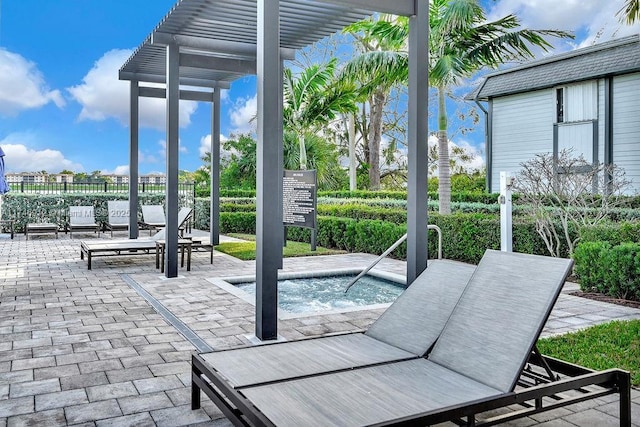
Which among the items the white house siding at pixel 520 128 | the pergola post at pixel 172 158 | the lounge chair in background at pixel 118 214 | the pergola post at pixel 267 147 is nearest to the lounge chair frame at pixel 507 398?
the pergola post at pixel 267 147

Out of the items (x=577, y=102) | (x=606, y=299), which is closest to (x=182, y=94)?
(x=606, y=299)

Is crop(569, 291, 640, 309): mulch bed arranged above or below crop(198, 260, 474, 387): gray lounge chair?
below

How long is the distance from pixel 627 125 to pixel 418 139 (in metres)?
11.8

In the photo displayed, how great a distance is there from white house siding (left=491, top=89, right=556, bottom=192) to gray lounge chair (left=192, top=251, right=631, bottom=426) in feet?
46.7

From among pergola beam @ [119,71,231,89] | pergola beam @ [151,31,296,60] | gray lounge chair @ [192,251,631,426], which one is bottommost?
gray lounge chair @ [192,251,631,426]

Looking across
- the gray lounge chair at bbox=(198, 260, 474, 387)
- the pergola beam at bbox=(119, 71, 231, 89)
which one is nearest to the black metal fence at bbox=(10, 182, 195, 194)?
the pergola beam at bbox=(119, 71, 231, 89)

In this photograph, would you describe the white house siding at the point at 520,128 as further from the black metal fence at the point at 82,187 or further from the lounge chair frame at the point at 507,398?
the lounge chair frame at the point at 507,398

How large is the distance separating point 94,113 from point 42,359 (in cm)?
4612

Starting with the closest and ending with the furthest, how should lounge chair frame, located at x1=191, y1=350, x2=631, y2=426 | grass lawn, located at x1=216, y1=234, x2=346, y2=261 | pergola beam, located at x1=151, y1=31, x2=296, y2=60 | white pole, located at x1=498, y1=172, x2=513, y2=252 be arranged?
lounge chair frame, located at x1=191, y1=350, x2=631, y2=426
white pole, located at x1=498, y1=172, x2=513, y2=252
pergola beam, located at x1=151, y1=31, x2=296, y2=60
grass lawn, located at x1=216, y1=234, x2=346, y2=261

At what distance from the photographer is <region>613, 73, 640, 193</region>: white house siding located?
14.1 meters

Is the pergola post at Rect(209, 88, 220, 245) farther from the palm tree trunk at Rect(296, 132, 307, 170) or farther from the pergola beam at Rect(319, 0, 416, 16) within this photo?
the pergola beam at Rect(319, 0, 416, 16)

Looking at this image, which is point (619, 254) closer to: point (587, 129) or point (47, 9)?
point (587, 129)

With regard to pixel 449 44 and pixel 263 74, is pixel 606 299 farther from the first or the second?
pixel 449 44

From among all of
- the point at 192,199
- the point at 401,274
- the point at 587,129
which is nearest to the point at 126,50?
the point at 192,199
